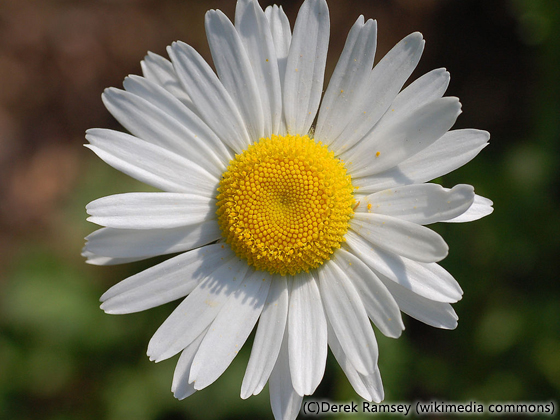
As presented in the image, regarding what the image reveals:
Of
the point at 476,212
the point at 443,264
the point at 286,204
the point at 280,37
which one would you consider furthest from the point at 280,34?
the point at 443,264

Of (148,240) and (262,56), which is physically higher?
(262,56)

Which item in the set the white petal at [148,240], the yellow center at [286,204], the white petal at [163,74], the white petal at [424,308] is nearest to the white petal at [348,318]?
the yellow center at [286,204]

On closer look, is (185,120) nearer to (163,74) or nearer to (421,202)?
Answer: (163,74)

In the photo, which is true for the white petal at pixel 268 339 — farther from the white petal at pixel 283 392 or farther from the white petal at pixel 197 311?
the white petal at pixel 197 311

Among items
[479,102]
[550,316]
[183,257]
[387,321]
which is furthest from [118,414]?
[479,102]

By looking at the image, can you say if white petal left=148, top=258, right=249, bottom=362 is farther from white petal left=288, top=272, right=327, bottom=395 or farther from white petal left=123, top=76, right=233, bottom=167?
white petal left=123, top=76, right=233, bottom=167

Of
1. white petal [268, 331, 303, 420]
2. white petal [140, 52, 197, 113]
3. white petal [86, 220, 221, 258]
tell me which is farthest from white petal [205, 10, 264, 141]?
white petal [268, 331, 303, 420]
